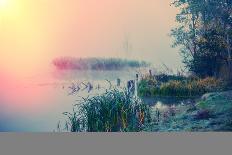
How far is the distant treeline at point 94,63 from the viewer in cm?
459

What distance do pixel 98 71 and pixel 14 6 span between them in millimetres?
1046

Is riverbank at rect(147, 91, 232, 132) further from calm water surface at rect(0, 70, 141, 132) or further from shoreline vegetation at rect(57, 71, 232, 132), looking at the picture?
calm water surface at rect(0, 70, 141, 132)

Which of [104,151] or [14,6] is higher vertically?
[14,6]

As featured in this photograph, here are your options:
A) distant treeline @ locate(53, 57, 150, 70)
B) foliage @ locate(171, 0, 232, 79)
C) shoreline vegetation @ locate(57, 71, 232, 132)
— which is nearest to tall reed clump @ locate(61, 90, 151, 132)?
shoreline vegetation @ locate(57, 71, 232, 132)

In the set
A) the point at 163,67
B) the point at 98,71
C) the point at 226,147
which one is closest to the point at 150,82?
the point at 163,67

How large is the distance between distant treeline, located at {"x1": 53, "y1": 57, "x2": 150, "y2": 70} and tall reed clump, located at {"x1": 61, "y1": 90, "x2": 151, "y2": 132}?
249 mm

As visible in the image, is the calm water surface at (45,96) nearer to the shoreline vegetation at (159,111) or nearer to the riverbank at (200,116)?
the shoreline vegetation at (159,111)

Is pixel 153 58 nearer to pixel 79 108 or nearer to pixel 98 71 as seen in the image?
pixel 98 71

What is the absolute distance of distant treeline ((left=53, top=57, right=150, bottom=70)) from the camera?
4.59 meters

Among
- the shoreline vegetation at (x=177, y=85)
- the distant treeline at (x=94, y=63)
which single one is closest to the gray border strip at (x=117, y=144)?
the shoreline vegetation at (x=177, y=85)

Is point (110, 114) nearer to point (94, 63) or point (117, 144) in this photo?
point (117, 144)

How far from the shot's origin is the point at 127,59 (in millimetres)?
4590

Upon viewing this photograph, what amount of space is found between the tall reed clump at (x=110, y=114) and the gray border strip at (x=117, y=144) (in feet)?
0.24

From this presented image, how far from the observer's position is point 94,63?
15.2 feet
